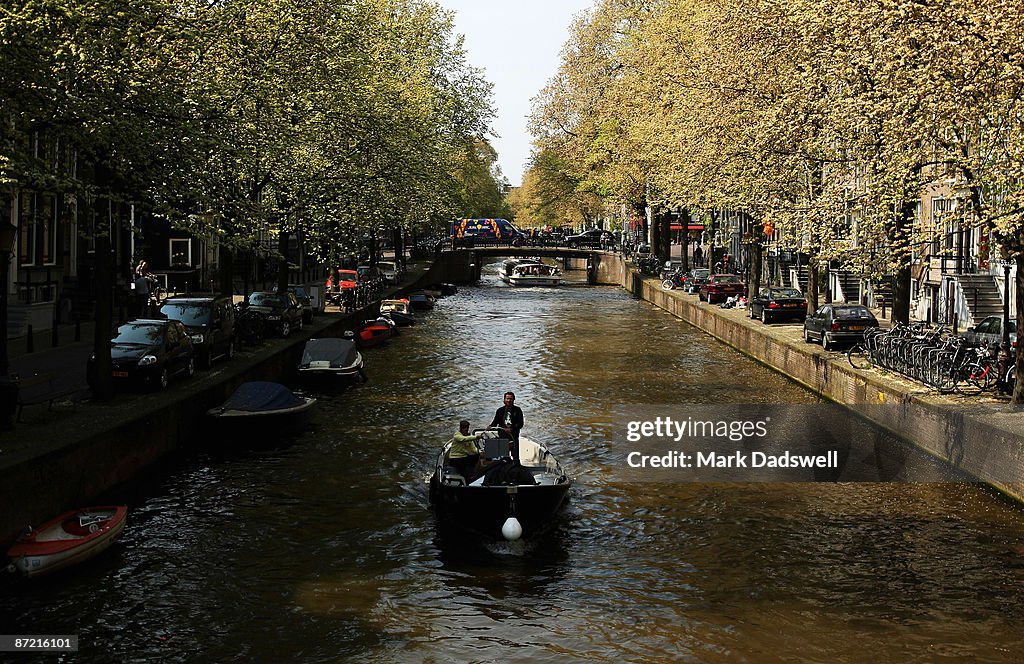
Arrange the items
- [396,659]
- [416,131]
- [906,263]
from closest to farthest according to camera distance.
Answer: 1. [396,659]
2. [906,263]
3. [416,131]

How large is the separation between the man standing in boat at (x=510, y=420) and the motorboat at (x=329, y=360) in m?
14.1

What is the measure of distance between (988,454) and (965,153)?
6.65 meters

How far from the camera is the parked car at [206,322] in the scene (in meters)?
33.2

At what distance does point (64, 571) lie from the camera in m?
18.3

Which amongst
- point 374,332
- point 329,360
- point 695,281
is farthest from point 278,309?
point 695,281

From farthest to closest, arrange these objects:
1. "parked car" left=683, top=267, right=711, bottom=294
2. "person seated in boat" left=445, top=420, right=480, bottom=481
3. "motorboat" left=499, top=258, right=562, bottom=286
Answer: "motorboat" left=499, top=258, right=562, bottom=286
"parked car" left=683, top=267, right=711, bottom=294
"person seated in boat" left=445, top=420, right=480, bottom=481

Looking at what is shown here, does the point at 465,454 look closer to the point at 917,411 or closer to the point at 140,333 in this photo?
the point at 140,333

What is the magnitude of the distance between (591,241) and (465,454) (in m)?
99.7

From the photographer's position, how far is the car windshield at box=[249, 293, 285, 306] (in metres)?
43.7

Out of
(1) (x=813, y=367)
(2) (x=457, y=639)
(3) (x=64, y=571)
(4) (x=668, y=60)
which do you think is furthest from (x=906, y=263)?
(4) (x=668, y=60)

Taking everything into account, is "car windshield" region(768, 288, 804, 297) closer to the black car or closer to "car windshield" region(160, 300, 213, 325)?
"car windshield" region(160, 300, 213, 325)

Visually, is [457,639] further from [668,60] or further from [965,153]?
[668,60]

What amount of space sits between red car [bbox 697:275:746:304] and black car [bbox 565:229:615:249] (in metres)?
52.4

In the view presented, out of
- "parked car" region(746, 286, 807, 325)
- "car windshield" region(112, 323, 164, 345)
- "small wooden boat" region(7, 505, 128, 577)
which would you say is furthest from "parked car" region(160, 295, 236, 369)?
"parked car" region(746, 286, 807, 325)
